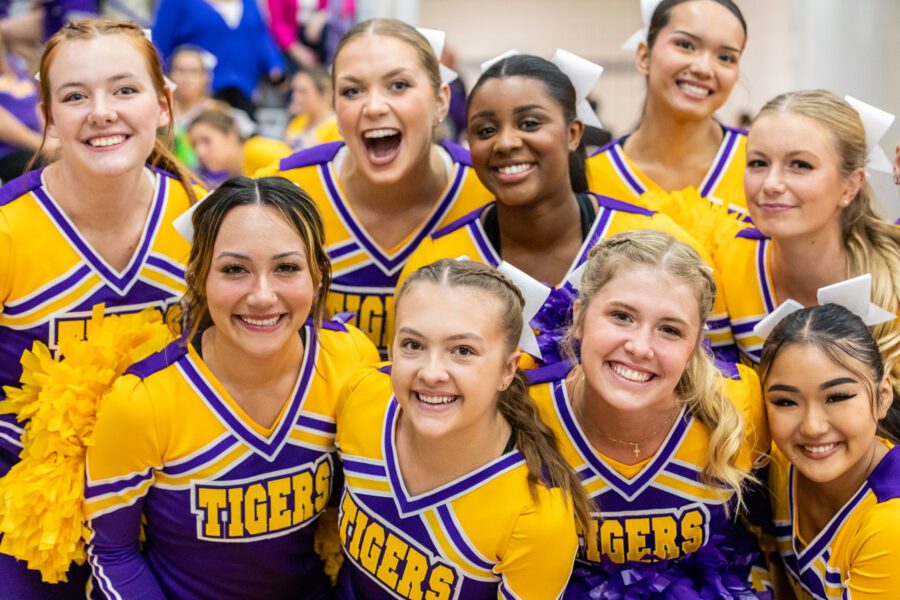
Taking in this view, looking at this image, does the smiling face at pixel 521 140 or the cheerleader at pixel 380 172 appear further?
the cheerleader at pixel 380 172

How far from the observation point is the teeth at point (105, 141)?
255 cm

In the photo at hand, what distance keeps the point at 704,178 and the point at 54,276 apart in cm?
189

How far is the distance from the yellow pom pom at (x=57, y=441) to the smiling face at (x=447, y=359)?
68cm

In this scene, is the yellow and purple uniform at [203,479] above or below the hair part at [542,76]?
below

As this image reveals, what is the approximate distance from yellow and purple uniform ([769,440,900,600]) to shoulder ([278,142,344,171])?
58.7 inches

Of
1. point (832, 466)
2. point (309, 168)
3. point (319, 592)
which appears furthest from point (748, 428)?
point (309, 168)

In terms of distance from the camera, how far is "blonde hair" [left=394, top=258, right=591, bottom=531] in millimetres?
2215

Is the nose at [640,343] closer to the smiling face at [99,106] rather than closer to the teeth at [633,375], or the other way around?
the teeth at [633,375]

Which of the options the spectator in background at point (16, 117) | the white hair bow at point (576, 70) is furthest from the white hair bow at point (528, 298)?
the spectator in background at point (16, 117)

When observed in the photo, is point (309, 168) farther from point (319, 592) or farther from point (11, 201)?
point (319, 592)

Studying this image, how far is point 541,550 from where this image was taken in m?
2.14

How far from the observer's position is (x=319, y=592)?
8.43 ft

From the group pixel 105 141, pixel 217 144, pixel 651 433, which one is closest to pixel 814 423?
pixel 651 433

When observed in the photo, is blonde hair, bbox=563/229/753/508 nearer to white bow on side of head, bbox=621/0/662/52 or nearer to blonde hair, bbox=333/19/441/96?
blonde hair, bbox=333/19/441/96
